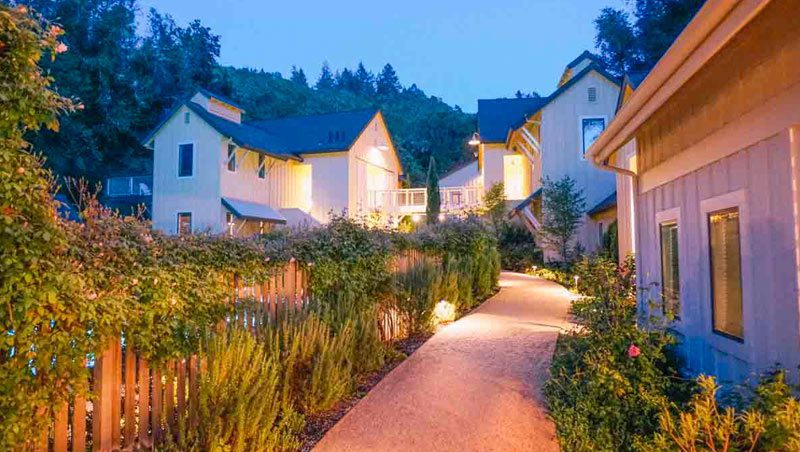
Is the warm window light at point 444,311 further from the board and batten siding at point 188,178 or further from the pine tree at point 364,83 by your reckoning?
the pine tree at point 364,83

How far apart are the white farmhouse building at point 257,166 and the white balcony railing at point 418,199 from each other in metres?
0.63

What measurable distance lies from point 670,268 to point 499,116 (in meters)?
21.6

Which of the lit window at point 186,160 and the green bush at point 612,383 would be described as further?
the lit window at point 186,160

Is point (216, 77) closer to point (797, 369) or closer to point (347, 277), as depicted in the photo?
point (347, 277)

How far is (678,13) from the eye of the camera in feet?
84.4

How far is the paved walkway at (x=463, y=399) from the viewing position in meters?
4.43

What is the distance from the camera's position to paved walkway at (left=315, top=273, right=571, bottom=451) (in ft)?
14.5

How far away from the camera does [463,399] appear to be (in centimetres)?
534

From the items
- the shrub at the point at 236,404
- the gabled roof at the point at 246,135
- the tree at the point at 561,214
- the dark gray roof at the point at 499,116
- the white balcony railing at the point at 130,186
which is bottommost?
the shrub at the point at 236,404

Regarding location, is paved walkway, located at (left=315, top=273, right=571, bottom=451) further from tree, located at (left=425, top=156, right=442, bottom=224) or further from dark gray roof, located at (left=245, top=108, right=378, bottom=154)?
dark gray roof, located at (left=245, top=108, right=378, bottom=154)

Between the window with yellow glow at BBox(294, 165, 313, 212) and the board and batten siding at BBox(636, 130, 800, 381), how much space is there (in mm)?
22618

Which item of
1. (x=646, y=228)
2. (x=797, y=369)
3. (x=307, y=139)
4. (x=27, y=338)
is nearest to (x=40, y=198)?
(x=27, y=338)

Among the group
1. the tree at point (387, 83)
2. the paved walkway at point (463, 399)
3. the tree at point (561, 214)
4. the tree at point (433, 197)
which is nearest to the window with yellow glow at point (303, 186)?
the tree at point (433, 197)

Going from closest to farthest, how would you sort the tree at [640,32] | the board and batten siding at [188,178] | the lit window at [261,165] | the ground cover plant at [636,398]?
the ground cover plant at [636,398] → the board and batten siding at [188,178] → the lit window at [261,165] → the tree at [640,32]
